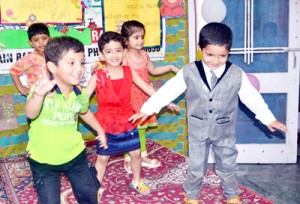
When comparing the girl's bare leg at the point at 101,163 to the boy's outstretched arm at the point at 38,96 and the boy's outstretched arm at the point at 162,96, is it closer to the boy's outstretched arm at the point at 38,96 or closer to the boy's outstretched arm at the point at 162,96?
the boy's outstretched arm at the point at 162,96

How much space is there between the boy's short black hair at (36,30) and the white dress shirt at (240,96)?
1602mm

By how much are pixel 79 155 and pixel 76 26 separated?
230cm

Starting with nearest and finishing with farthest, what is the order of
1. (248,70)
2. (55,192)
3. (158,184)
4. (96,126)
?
1. (55,192)
2. (96,126)
3. (158,184)
4. (248,70)

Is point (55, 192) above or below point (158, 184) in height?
above

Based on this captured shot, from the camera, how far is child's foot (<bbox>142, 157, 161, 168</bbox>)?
4371mm

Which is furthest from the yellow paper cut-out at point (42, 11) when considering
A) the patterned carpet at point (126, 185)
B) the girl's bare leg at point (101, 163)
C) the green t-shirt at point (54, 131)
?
the green t-shirt at point (54, 131)

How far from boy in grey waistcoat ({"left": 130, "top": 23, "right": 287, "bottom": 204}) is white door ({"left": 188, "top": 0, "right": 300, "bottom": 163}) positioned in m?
1.51

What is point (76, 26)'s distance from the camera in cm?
470

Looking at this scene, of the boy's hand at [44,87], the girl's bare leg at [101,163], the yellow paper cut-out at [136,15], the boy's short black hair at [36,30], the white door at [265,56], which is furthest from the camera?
the yellow paper cut-out at [136,15]

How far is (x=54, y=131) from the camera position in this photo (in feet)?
8.71

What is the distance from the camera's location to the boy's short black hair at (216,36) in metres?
2.90

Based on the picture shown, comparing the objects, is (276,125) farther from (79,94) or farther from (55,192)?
(55,192)

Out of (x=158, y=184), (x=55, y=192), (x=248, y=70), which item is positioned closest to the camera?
(x=55, y=192)

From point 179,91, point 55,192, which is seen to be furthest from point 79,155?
point 179,91
